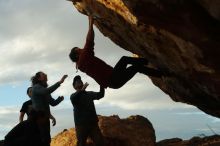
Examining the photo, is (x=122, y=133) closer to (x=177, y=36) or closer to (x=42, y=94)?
(x=42, y=94)

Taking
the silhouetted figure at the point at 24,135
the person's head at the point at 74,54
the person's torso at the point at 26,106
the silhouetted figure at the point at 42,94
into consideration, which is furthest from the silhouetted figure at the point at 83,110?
the silhouetted figure at the point at 24,135

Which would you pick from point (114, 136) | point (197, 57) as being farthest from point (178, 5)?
point (114, 136)

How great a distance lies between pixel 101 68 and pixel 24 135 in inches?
133

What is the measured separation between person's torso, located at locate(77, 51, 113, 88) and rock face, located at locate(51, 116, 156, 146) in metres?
5.62

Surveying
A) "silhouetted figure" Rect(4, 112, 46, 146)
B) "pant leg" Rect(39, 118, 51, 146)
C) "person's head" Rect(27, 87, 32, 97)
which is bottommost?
"silhouetted figure" Rect(4, 112, 46, 146)

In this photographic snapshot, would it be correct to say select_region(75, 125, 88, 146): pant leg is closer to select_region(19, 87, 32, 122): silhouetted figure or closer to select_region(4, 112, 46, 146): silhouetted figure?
select_region(19, 87, 32, 122): silhouetted figure

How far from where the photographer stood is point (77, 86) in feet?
52.0

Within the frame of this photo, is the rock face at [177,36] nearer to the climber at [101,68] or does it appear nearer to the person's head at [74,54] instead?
the climber at [101,68]

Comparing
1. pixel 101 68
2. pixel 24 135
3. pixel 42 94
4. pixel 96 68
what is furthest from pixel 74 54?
pixel 24 135

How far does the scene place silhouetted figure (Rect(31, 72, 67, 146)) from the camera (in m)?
14.4

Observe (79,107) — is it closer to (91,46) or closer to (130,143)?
(91,46)

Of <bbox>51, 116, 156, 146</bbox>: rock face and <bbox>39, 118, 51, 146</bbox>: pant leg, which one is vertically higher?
<bbox>51, 116, 156, 146</bbox>: rock face

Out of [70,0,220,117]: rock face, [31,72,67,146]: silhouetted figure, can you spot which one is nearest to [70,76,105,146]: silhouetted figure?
[31,72,67,146]: silhouetted figure

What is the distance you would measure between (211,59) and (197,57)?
39cm
